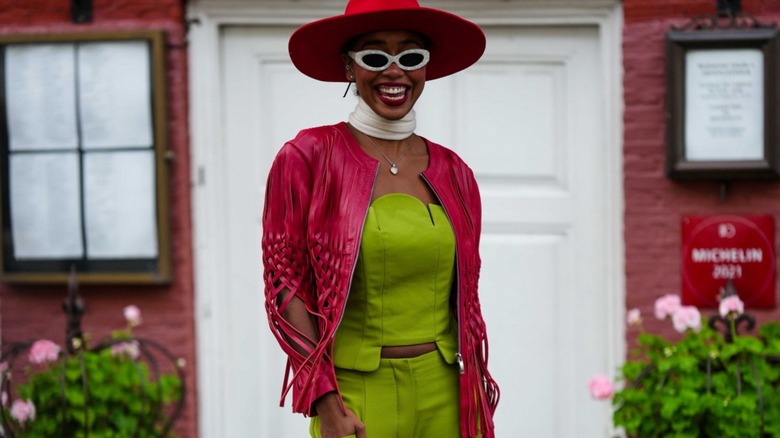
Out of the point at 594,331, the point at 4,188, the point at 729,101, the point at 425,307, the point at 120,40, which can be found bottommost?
the point at 594,331

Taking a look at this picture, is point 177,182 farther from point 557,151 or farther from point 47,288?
point 557,151

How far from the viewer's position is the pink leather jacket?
2.38 metres

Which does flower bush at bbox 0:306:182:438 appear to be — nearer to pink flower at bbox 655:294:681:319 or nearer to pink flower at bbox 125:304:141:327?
pink flower at bbox 125:304:141:327

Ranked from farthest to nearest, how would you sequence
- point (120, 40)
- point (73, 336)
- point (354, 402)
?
point (120, 40) → point (73, 336) → point (354, 402)

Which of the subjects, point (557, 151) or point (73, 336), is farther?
point (557, 151)

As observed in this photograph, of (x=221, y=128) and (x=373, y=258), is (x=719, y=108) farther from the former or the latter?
(x=373, y=258)

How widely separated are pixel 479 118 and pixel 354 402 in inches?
96.1

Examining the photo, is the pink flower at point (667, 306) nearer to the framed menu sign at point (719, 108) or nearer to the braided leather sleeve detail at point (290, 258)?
the framed menu sign at point (719, 108)

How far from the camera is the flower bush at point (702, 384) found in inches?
149

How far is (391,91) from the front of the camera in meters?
2.46

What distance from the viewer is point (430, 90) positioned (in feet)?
15.3

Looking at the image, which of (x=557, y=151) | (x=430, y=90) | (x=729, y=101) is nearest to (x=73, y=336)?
(x=430, y=90)

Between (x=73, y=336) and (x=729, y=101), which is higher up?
(x=729, y=101)

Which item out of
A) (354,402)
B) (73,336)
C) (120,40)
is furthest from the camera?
(120,40)
